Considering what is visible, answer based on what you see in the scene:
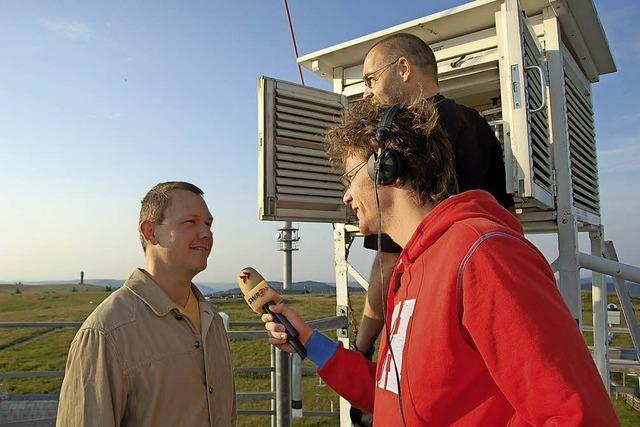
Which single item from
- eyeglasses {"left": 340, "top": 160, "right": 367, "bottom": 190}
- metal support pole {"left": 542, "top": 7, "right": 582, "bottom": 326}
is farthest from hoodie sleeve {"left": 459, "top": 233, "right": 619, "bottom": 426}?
metal support pole {"left": 542, "top": 7, "right": 582, "bottom": 326}

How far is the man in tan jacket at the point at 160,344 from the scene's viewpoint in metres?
1.82

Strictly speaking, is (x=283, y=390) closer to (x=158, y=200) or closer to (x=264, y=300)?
(x=264, y=300)

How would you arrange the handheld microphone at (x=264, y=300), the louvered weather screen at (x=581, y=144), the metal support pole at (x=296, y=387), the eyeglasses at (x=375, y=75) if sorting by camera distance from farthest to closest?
the louvered weather screen at (x=581, y=144) → the metal support pole at (x=296, y=387) → the eyeglasses at (x=375, y=75) → the handheld microphone at (x=264, y=300)

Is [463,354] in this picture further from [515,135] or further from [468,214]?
[515,135]

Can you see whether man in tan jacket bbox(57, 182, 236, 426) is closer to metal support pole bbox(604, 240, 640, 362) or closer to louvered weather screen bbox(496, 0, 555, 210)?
louvered weather screen bbox(496, 0, 555, 210)

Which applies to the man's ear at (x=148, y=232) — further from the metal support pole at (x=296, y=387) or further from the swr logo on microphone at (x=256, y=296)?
the metal support pole at (x=296, y=387)

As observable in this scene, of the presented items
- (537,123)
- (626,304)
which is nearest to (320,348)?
(537,123)

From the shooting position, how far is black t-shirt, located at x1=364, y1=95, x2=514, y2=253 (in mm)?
2164

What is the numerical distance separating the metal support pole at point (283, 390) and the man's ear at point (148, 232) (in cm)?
90

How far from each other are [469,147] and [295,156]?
1.94 meters

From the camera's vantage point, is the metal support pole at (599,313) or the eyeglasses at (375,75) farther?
the metal support pole at (599,313)

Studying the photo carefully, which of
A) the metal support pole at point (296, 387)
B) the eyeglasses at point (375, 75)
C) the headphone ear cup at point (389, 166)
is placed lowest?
the metal support pole at point (296, 387)

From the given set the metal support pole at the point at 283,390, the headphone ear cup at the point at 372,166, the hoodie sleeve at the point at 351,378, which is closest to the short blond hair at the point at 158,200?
the metal support pole at the point at 283,390

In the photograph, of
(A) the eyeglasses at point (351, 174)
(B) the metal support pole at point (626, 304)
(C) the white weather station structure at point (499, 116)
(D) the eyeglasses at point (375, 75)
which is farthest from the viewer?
(B) the metal support pole at point (626, 304)
